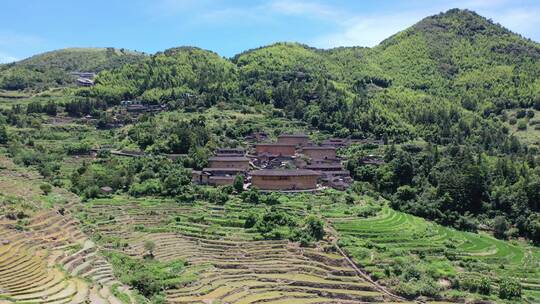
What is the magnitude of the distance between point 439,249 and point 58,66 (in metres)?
108

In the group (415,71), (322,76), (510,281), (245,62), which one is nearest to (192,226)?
(510,281)

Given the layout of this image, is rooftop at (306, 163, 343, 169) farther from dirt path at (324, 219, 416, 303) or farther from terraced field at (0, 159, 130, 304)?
terraced field at (0, 159, 130, 304)

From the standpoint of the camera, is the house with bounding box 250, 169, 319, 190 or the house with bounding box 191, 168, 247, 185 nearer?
the house with bounding box 250, 169, 319, 190

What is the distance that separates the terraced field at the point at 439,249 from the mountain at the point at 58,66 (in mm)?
68812

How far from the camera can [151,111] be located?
252 ft

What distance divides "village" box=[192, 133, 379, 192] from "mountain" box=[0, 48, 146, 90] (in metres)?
47.4

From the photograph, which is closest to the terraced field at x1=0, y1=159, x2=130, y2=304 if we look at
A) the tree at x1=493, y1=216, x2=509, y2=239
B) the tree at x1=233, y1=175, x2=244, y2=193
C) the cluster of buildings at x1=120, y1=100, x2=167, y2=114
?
the tree at x1=233, y1=175, x2=244, y2=193

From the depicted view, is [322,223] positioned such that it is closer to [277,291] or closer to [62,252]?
[277,291]

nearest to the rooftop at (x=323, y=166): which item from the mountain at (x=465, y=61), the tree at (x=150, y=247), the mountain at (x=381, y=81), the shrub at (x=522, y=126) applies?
the mountain at (x=381, y=81)

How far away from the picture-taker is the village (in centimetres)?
4853

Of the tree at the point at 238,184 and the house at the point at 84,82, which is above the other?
the house at the point at 84,82

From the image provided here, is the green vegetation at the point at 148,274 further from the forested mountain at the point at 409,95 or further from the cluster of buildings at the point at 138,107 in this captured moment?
the cluster of buildings at the point at 138,107

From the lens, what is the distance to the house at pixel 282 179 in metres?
48.2

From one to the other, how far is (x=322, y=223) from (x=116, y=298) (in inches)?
592
